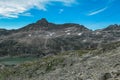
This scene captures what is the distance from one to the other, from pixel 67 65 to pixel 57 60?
4128mm

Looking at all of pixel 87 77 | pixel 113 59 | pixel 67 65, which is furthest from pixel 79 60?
pixel 87 77

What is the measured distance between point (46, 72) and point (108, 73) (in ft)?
44.6

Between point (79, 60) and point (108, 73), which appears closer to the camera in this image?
point (108, 73)

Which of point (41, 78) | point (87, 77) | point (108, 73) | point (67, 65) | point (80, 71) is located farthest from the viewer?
point (67, 65)

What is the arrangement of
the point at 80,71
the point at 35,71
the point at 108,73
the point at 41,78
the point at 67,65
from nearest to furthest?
the point at 108,73
the point at 80,71
the point at 41,78
the point at 67,65
the point at 35,71

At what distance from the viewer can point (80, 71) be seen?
30.0 m

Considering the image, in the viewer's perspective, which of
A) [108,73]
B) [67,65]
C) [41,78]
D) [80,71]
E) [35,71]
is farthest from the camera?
[35,71]

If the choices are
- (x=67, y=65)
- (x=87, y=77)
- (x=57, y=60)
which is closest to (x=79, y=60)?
(x=67, y=65)

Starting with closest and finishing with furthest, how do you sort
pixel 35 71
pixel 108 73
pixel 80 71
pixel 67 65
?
pixel 108 73 → pixel 80 71 → pixel 67 65 → pixel 35 71

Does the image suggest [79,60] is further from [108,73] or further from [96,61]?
[108,73]

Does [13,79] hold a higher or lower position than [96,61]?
lower

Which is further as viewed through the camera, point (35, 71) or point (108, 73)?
point (35, 71)

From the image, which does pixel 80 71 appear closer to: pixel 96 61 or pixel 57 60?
pixel 96 61

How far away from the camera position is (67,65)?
3569cm
